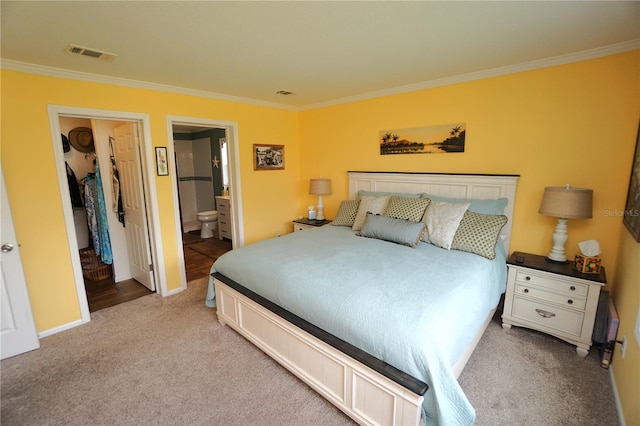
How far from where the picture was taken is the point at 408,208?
2941 millimetres

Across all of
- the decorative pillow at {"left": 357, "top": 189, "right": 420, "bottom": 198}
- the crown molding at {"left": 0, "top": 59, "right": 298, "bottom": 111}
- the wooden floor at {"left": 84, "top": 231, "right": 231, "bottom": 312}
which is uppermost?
the crown molding at {"left": 0, "top": 59, "right": 298, "bottom": 111}

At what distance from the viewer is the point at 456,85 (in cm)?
300

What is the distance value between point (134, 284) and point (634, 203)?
4838mm

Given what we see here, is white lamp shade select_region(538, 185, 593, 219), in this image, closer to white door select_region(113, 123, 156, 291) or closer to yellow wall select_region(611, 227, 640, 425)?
yellow wall select_region(611, 227, 640, 425)

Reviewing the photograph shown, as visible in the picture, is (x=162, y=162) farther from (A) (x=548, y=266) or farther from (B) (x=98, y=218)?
(A) (x=548, y=266)

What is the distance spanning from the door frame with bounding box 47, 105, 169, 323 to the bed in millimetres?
1004

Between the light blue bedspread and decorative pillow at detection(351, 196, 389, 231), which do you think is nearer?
the light blue bedspread

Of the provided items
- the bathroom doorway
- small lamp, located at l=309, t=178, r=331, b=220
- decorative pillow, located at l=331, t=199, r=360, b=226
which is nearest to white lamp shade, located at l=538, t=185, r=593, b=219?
decorative pillow, located at l=331, t=199, r=360, b=226

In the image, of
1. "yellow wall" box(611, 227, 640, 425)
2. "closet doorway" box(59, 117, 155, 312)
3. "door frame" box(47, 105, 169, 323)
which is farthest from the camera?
"closet doorway" box(59, 117, 155, 312)

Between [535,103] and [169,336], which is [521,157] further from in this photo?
[169,336]

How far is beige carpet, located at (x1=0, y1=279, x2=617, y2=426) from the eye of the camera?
1.76 m

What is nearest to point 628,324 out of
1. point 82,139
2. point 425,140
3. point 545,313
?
point 545,313

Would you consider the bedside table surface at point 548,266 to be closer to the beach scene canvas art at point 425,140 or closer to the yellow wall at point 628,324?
the yellow wall at point 628,324

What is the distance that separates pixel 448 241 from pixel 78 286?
3448 millimetres
